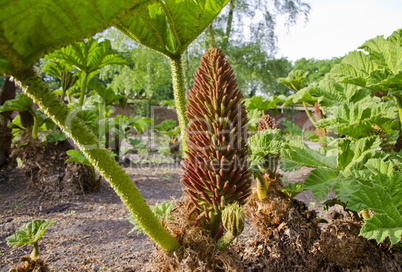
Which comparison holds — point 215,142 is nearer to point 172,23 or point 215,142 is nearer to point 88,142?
point 88,142

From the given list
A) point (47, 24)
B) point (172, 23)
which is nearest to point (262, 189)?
point (172, 23)

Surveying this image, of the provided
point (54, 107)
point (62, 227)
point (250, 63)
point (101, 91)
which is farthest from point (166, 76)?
point (54, 107)

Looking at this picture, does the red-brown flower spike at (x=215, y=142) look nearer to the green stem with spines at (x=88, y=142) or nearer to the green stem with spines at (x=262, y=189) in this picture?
the green stem with spines at (x=88, y=142)

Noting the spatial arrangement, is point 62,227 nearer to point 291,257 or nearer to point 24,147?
point 24,147

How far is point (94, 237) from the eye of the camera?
2824 mm

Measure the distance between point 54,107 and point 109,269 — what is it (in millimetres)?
1767

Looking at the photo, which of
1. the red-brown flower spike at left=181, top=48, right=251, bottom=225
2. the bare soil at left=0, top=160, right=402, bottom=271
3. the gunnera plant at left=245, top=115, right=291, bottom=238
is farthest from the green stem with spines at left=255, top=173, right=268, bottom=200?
the red-brown flower spike at left=181, top=48, right=251, bottom=225

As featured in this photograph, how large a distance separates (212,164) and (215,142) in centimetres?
10

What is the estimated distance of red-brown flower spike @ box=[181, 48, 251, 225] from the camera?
1097 mm

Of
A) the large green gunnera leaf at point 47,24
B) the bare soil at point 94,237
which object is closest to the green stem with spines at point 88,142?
the large green gunnera leaf at point 47,24

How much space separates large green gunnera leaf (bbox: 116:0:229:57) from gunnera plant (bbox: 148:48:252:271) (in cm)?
26

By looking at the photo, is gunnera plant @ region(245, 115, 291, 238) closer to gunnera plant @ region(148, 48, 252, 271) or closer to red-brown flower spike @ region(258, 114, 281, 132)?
red-brown flower spike @ region(258, 114, 281, 132)

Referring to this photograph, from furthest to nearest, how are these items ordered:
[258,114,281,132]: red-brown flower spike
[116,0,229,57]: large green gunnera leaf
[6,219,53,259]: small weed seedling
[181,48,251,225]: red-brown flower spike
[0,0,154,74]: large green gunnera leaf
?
1. [258,114,281,132]: red-brown flower spike
2. [6,219,53,259]: small weed seedling
3. [116,0,229,57]: large green gunnera leaf
4. [181,48,251,225]: red-brown flower spike
5. [0,0,154,74]: large green gunnera leaf

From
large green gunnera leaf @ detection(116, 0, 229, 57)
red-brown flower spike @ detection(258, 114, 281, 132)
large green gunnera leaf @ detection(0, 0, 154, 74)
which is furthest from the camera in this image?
red-brown flower spike @ detection(258, 114, 281, 132)
